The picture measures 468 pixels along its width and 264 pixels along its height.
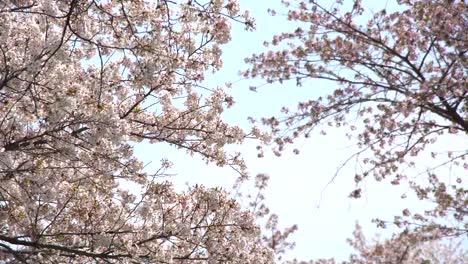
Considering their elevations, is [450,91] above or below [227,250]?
above

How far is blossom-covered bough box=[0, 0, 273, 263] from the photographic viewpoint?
5.22m

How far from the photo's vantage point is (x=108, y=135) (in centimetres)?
566

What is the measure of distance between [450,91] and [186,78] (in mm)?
4271

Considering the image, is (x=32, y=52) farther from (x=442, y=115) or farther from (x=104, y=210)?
(x=442, y=115)

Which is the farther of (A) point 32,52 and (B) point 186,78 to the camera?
(B) point 186,78

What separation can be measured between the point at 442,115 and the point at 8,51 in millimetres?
6813

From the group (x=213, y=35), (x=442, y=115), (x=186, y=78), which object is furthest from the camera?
(x=442, y=115)

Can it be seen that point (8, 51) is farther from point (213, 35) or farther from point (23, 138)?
point (213, 35)

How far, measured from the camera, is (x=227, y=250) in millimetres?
7285

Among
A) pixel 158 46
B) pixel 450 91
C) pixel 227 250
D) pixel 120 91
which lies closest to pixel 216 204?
pixel 227 250

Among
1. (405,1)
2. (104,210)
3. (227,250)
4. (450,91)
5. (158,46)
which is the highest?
(405,1)

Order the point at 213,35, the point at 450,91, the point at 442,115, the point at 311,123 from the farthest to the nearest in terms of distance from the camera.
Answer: the point at 311,123 → the point at 442,115 → the point at 450,91 → the point at 213,35

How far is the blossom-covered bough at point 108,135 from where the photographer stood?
5.22 meters

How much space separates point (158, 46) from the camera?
5461 mm
